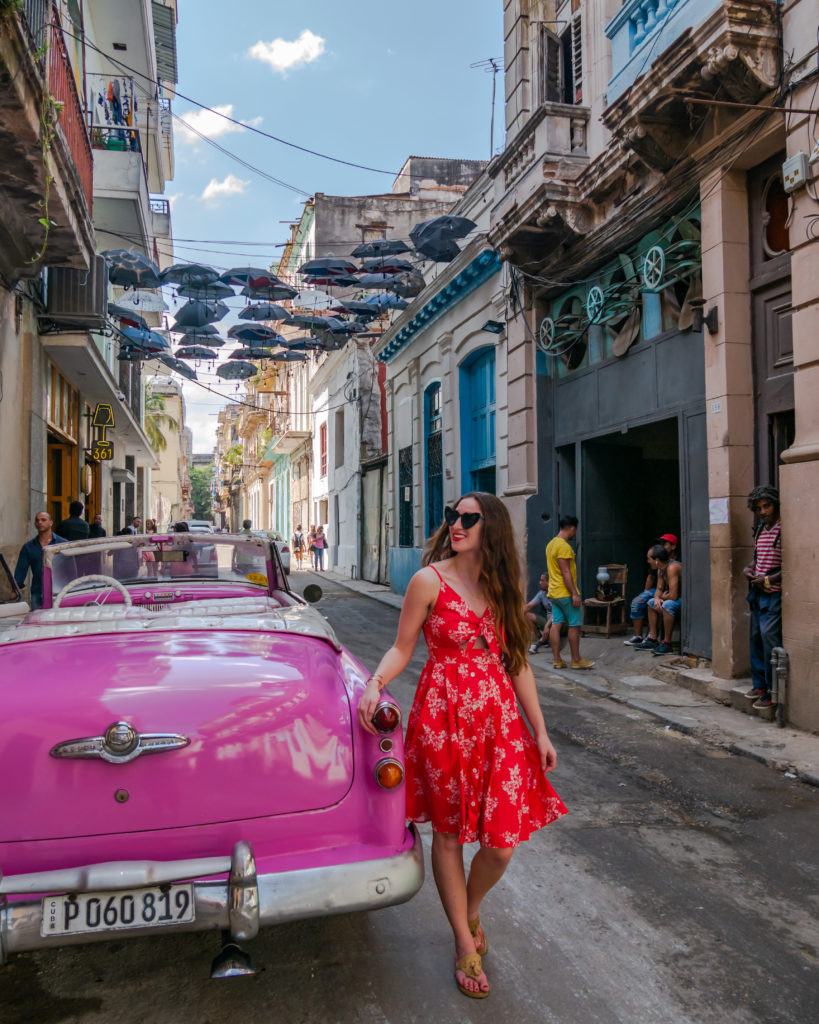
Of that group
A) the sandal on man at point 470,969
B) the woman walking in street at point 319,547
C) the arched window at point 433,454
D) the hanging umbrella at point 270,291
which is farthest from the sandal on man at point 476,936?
the woman walking in street at point 319,547

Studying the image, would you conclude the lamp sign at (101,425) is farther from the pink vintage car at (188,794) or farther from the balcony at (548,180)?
the pink vintage car at (188,794)

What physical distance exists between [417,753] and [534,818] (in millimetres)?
464

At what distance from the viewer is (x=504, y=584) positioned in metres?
2.90

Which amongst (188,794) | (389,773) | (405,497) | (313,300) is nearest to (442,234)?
(313,300)

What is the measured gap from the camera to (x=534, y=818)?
9.18 ft

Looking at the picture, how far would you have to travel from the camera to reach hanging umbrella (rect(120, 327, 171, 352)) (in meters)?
19.2

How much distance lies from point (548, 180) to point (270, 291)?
29.8ft

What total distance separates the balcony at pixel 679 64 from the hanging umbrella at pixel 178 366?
563 inches

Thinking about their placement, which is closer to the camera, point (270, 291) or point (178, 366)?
point (270, 291)

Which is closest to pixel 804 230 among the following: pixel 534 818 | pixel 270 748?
pixel 534 818

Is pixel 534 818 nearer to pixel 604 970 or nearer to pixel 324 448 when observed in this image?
pixel 604 970

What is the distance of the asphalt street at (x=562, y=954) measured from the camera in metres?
2.64

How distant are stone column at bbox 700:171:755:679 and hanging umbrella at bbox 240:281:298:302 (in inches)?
464

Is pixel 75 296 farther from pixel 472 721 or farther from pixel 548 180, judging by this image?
pixel 472 721
